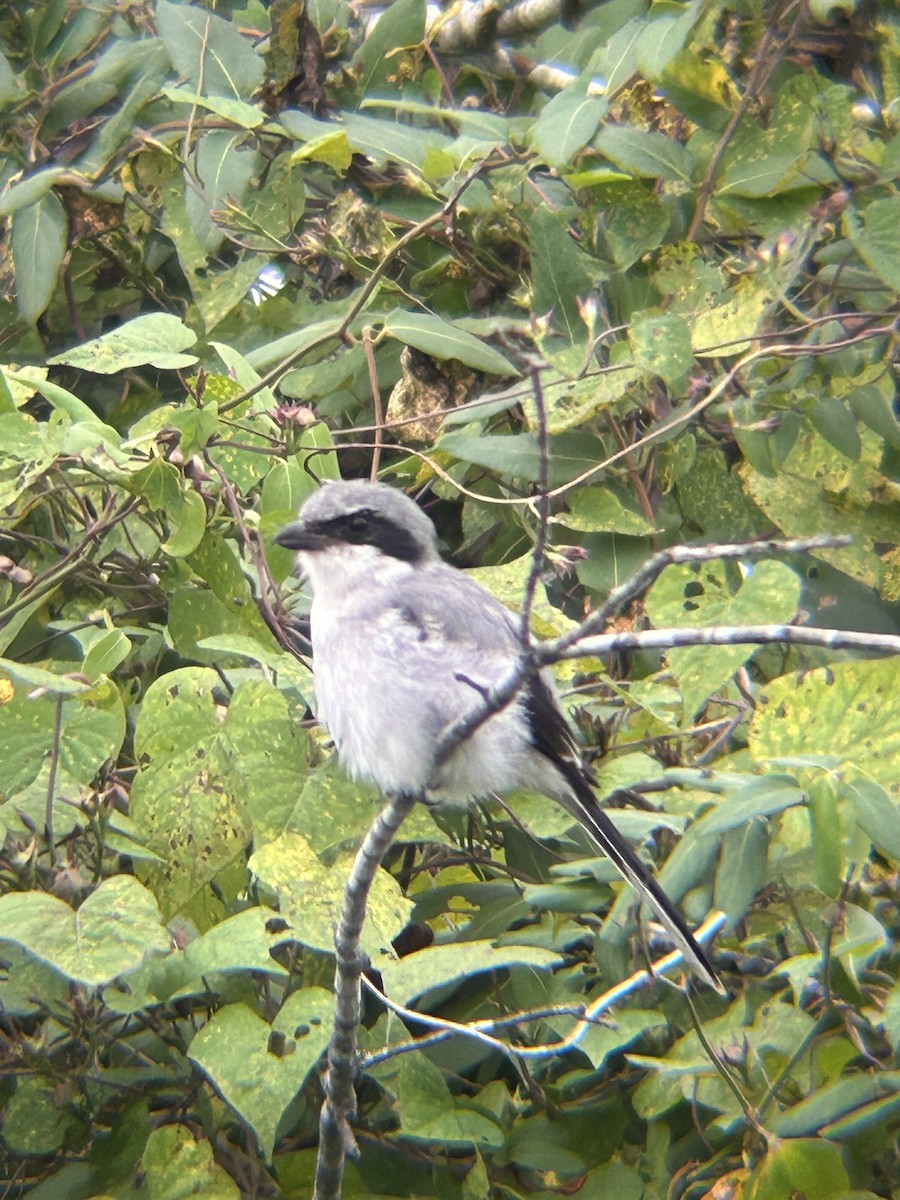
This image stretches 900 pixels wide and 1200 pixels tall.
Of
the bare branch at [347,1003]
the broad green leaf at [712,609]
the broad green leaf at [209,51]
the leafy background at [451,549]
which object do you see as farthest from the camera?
the broad green leaf at [209,51]

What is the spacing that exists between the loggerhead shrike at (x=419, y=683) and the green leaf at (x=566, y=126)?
927 millimetres

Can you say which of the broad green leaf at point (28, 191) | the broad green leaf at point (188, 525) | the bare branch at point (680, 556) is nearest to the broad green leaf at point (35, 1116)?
the broad green leaf at point (188, 525)

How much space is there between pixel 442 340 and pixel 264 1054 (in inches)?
67.6

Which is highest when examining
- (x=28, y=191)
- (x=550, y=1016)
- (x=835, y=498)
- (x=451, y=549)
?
(x=28, y=191)

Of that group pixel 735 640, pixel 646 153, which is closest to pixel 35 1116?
pixel 735 640

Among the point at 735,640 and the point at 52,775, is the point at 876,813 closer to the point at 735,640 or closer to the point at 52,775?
the point at 735,640

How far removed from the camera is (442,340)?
140 inches

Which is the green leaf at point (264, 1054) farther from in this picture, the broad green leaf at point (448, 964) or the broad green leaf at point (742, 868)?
the broad green leaf at point (742, 868)

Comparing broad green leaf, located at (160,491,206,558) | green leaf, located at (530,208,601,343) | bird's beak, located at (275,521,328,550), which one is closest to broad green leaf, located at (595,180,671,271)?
green leaf, located at (530,208,601,343)

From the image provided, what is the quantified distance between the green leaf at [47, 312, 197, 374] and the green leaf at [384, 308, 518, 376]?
1.63ft

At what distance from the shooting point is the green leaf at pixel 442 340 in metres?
3.55

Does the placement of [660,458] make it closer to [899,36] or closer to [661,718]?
[661,718]

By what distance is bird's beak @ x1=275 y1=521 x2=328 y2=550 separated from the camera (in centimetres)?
329

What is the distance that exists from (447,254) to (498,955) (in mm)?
2283
